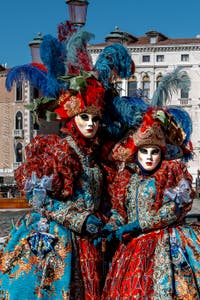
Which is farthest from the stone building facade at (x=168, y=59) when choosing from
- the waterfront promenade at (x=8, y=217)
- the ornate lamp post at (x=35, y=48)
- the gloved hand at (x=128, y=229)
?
the gloved hand at (x=128, y=229)

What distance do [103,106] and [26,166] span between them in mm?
644

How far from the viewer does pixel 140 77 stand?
3381 centimetres

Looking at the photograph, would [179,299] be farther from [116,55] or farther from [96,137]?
[116,55]

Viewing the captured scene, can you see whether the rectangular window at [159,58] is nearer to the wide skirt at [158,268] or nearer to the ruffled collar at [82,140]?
the ruffled collar at [82,140]

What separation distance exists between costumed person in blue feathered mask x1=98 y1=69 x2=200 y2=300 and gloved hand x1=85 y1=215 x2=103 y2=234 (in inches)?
4.5

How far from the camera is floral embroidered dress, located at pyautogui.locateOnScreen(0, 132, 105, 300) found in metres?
3.77

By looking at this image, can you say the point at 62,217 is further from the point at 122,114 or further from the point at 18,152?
the point at 18,152

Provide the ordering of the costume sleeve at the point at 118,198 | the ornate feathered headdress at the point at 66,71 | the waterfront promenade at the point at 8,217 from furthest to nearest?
the waterfront promenade at the point at 8,217, the ornate feathered headdress at the point at 66,71, the costume sleeve at the point at 118,198

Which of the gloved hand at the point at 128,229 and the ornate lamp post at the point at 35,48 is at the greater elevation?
the ornate lamp post at the point at 35,48

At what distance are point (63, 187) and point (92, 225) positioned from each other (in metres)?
0.31

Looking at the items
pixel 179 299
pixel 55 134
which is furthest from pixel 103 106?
pixel 179 299

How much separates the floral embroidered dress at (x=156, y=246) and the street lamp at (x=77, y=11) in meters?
1.18

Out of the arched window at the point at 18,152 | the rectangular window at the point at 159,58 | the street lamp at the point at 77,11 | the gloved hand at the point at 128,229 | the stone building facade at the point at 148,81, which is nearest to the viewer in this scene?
the gloved hand at the point at 128,229

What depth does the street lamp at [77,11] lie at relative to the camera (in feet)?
14.2
